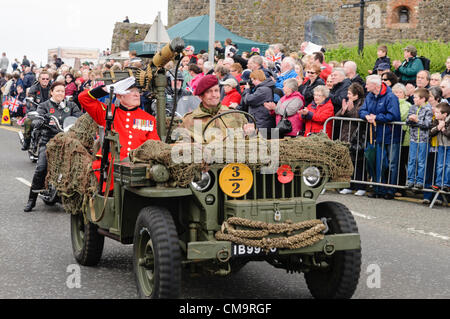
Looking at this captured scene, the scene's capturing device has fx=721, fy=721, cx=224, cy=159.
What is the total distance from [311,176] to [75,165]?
2.54 metres

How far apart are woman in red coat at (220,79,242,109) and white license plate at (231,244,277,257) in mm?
7791

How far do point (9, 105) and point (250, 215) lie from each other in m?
22.5

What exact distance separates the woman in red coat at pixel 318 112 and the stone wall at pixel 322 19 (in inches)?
809

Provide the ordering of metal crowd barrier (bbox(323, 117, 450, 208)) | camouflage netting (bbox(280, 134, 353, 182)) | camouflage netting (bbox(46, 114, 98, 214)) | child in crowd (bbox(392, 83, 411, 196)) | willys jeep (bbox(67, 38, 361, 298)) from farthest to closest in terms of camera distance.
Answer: child in crowd (bbox(392, 83, 411, 196)) → metal crowd barrier (bbox(323, 117, 450, 208)) → camouflage netting (bbox(46, 114, 98, 214)) → camouflage netting (bbox(280, 134, 353, 182)) → willys jeep (bbox(67, 38, 361, 298))

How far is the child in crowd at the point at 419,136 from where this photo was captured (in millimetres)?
11125

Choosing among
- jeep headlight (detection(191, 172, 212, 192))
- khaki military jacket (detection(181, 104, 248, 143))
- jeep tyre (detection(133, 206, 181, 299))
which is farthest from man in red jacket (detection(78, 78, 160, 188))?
jeep headlight (detection(191, 172, 212, 192))

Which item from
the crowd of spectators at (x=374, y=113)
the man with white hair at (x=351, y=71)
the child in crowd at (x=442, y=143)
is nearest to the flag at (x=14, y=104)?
the crowd of spectators at (x=374, y=113)

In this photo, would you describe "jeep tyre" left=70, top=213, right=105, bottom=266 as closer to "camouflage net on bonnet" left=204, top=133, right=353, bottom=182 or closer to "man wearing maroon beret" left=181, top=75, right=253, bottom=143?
"man wearing maroon beret" left=181, top=75, right=253, bottom=143

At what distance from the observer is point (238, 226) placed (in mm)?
5000

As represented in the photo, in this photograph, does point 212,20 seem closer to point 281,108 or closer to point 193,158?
point 281,108

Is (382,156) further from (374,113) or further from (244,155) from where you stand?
(244,155)

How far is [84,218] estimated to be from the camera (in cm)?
679

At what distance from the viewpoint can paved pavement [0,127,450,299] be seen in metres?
6.05

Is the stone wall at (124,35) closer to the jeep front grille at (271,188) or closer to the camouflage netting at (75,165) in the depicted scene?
the camouflage netting at (75,165)
